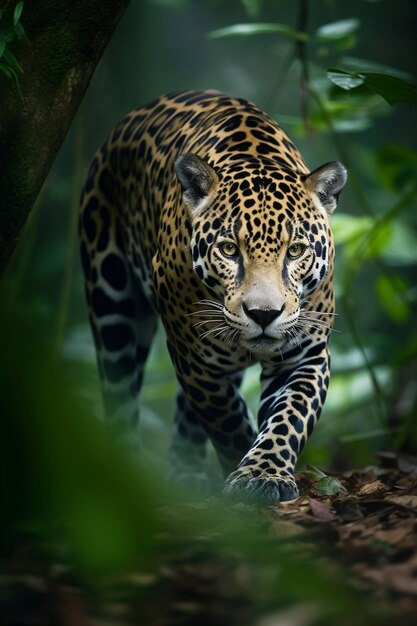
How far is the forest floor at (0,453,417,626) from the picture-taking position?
1148 mm

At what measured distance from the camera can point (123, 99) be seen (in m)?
13.7

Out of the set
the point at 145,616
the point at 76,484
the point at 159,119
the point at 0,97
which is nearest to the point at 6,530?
the point at 76,484

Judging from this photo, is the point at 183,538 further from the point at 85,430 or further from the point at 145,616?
the point at 145,616

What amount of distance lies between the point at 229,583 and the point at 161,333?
1187 centimetres

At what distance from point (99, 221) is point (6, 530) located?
19.1ft

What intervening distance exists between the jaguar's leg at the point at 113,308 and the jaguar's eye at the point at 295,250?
202cm

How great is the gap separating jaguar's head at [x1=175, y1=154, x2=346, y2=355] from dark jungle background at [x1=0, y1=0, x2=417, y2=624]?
68 centimetres

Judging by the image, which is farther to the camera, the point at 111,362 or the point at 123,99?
the point at 123,99

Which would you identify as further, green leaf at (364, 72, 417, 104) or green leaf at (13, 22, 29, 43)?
green leaf at (364, 72, 417, 104)

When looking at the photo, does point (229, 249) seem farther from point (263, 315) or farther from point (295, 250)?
point (263, 315)

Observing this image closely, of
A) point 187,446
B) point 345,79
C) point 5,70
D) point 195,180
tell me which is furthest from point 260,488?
point 187,446

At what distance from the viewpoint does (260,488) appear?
13.9ft

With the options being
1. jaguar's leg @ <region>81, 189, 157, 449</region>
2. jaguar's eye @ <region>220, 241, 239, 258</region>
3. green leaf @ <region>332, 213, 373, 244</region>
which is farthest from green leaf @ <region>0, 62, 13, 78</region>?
green leaf @ <region>332, 213, 373, 244</region>

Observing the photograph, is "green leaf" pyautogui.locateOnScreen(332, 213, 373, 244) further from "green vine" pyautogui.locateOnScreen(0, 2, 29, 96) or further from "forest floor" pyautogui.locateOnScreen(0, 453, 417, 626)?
"forest floor" pyautogui.locateOnScreen(0, 453, 417, 626)
